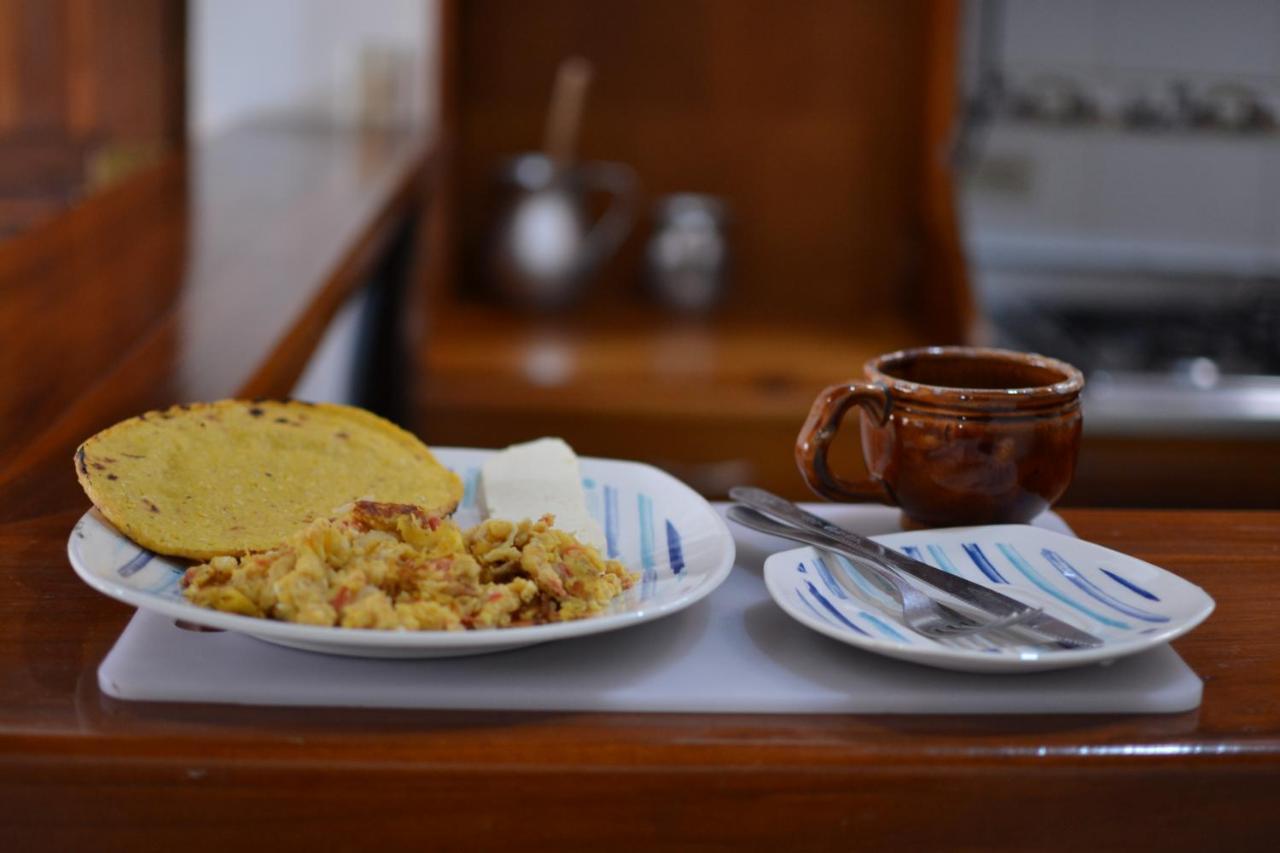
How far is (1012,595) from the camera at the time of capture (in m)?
0.65

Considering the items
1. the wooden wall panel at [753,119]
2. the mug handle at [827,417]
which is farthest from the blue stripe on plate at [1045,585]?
the wooden wall panel at [753,119]

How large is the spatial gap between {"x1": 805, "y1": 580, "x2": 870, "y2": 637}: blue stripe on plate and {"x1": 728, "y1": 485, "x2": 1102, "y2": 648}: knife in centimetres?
4

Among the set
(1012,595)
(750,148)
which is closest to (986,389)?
(1012,595)

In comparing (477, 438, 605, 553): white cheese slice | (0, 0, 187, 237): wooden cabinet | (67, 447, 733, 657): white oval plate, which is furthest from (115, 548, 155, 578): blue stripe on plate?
(0, 0, 187, 237): wooden cabinet

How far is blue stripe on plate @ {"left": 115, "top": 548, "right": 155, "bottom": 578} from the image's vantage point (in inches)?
23.6

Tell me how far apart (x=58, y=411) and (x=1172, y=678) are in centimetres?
80

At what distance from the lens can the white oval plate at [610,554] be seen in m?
0.54

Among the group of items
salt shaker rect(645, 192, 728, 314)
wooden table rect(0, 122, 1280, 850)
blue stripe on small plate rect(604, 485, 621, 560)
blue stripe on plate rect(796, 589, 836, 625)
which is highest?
blue stripe on plate rect(796, 589, 836, 625)

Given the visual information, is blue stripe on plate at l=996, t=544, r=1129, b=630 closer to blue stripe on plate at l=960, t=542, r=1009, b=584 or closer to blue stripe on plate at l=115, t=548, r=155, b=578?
blue stripe on plate at l=960, t=542, r=1009, b=584

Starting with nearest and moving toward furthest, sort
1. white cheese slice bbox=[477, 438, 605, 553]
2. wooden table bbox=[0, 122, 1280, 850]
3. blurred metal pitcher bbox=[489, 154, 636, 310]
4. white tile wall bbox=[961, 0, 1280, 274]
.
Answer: wooden table bbox=[0, 122, 1280, 850], white cheese slice bbox=[477, 438, 605, 553], blurred metal pitcher bbox=[489, 154, 636, 310], white tile wall bbox=[961, 0, 1280, 274]

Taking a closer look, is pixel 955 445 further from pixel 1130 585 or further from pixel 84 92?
pixel 84 92

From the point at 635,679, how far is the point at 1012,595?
19 centimetres

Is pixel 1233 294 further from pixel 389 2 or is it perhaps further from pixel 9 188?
pixel 9 188

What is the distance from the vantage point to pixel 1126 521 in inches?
33.0
